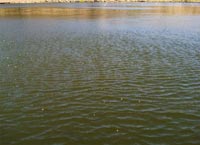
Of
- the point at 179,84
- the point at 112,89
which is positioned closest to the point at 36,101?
the point at 112,89

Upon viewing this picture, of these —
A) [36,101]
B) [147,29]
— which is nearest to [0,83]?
[36,101]

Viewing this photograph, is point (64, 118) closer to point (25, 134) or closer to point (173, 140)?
point (25, 134)

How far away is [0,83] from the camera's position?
→ 22.5 meters

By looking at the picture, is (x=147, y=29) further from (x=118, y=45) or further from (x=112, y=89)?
(x=112, y=89)

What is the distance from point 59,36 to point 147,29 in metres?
16.6

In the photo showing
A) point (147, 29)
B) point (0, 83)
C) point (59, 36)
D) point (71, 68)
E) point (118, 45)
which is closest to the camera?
point (0, 83)

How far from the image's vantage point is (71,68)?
26.6 metres

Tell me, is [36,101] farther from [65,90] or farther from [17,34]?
[17,34]

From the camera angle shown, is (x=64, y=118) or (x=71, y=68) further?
(x=71, y=68)

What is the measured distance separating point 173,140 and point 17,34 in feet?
125

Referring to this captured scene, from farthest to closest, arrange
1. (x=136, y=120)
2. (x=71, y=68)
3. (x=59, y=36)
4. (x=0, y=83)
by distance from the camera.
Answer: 1. (x=59, y=36)
2. (x=71, y=68)
3. (x=0, y=83)
4. (x=136, y=120)

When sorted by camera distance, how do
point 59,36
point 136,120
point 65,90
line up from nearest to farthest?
point 136,120 < point 65,90 < point 59,36

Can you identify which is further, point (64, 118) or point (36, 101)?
point (36, 101)

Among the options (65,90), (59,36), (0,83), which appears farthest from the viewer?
(59,36)
